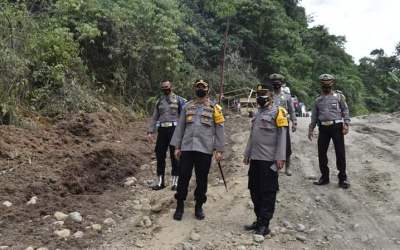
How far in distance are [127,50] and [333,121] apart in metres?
10.2

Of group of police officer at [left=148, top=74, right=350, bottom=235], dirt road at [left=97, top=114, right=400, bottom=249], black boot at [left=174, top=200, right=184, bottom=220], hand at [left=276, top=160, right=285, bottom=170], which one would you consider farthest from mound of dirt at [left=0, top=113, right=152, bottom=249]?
hand at [left=276, top=160, right=285, bottom=170]

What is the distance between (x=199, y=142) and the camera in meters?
6.29

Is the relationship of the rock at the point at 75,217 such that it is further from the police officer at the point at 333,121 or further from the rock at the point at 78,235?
the police officer at the point at 333,121

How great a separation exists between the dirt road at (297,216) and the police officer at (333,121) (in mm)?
399

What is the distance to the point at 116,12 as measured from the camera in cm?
1645

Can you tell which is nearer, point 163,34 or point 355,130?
point 355,130

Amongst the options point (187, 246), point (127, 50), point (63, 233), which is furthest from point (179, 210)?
point (127, 50)

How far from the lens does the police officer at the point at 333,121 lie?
7.84 m

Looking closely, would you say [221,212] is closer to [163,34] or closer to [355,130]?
[355,130]

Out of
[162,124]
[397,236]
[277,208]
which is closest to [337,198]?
[277,208]

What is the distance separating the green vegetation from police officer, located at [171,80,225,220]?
17.9 ft

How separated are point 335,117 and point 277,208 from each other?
183 centimetres

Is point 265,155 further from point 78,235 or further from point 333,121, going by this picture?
point 78,235

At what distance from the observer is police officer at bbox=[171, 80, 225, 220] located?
6.32 metres
